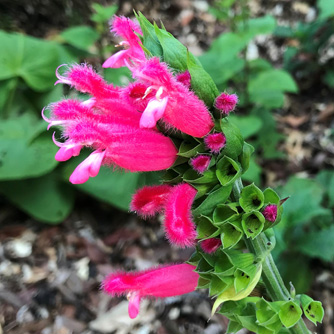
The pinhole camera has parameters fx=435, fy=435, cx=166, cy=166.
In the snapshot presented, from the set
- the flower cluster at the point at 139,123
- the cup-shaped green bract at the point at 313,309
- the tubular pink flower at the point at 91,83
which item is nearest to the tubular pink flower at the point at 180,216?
the flower cluster at the point at 139,123

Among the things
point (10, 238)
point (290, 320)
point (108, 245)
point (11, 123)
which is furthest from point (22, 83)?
point (290, 320)

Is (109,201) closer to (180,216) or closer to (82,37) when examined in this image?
(82,37)

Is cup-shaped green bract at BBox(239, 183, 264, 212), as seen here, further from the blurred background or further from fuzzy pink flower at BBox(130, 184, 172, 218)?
the blurred background

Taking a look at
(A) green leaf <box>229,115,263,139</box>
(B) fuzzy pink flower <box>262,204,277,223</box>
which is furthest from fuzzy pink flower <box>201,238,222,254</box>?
(A) green leaf <box>229,115,263,139</box>

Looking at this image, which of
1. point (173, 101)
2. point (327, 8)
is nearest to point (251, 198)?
point (173, 101)

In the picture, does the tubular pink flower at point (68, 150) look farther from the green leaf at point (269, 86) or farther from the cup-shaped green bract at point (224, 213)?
the green leaf at point (269, 86)

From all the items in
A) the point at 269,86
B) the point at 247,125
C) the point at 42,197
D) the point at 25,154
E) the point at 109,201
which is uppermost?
the point at 269,86
